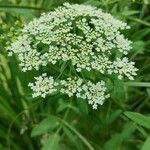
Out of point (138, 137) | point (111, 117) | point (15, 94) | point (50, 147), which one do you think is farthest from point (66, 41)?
point (138, 137)

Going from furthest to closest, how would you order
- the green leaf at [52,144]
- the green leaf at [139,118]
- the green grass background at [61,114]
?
the green grass background at [61,114]
the green leaf at [52,144]
the green leaf at [139,118]

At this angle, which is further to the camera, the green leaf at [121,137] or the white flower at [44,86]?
the green leaf at [121,137]

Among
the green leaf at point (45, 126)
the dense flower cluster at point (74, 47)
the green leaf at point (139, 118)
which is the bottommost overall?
the green leaf at point (45, 126)

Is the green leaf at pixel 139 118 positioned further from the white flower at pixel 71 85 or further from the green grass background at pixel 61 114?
the green grass background at pixel 61 114

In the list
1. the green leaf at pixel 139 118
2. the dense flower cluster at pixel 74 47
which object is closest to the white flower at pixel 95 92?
the dense flower cluster at pixel 74 47

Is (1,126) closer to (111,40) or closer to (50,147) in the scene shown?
(50,147)

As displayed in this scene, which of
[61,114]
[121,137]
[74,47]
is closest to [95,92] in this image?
[74,47]

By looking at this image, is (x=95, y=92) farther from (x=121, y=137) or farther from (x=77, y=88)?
(x=121, y=137)
